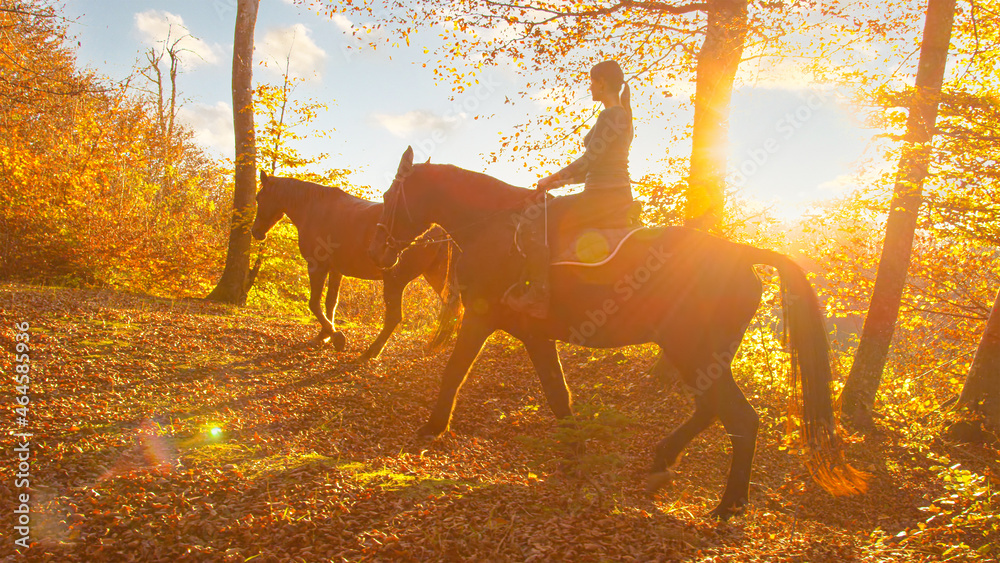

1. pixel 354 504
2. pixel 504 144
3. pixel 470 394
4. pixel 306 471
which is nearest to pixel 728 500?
pixel 354 504

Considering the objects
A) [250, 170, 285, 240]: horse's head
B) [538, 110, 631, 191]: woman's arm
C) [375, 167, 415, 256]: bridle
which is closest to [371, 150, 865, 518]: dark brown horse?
[375, 167, 415, 256]: bridle

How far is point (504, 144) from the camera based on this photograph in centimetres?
993

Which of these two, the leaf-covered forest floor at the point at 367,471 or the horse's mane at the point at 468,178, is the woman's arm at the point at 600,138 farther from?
the leaf-covered forest floor at the point at 367,471

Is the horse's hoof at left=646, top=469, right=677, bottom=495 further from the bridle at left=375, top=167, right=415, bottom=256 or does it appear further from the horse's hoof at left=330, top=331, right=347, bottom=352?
the horse's hoof at left=330, top=331, right=347, bottom=352

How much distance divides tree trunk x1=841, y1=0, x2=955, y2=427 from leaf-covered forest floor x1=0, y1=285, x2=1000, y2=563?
0.57 m

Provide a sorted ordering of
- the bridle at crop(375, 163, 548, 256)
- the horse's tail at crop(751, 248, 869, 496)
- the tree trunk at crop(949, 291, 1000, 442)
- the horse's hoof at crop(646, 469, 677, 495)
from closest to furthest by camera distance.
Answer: the horse's tail at crop(751, 248, 869, 496)
the horse's hoof at crop(646, 469, 677, 495)
the bridle at crop(375, 163, 548, 256)
the tree trunk at crop(949, 291, 1000, 442)

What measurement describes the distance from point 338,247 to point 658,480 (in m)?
5.98

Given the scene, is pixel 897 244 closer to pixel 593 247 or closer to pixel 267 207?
pixel 593 247

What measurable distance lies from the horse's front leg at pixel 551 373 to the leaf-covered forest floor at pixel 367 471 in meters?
0.57

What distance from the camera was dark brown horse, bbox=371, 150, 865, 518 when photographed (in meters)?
4.38

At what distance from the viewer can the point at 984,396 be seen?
22.3 feet

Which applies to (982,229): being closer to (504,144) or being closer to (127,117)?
(504,144)

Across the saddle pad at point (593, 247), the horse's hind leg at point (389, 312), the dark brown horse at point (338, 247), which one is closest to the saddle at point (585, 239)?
the saddle pad at point (593, 247)

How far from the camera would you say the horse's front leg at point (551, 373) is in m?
5.48
